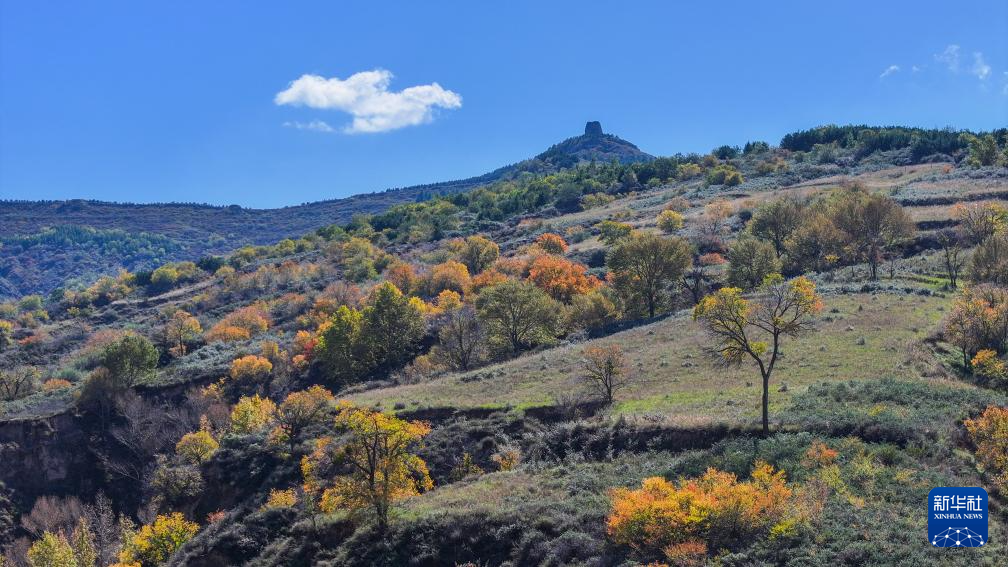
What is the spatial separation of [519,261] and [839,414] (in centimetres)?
7057

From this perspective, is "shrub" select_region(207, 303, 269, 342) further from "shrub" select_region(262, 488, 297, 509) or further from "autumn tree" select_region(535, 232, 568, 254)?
"shrub" select_region(262, 488, 297, 509)

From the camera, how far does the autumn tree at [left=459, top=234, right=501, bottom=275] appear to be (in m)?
110

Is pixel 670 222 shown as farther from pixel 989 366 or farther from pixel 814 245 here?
pixel 989 366

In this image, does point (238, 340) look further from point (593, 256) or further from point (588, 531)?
point (588, 531)

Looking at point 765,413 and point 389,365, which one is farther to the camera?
point 389,365

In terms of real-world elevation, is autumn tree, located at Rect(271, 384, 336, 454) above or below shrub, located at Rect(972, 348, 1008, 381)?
below

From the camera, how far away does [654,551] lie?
2147cm

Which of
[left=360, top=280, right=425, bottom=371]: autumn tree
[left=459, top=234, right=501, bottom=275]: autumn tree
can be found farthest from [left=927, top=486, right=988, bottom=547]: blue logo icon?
[left=459, top=234, right=501, bottom=275]: autumn tree

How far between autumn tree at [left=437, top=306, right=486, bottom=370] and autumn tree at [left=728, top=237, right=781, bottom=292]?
2684 cm

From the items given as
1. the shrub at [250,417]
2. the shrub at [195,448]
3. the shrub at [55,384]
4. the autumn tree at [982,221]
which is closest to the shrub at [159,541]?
the shrub at [195,448]

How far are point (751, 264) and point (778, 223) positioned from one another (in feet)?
50.0

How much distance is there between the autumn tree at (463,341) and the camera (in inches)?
2467

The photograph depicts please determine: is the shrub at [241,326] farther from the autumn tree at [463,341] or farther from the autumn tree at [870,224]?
the autumn tree at [870,224]

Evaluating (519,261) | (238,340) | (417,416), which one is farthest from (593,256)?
(417,416)
